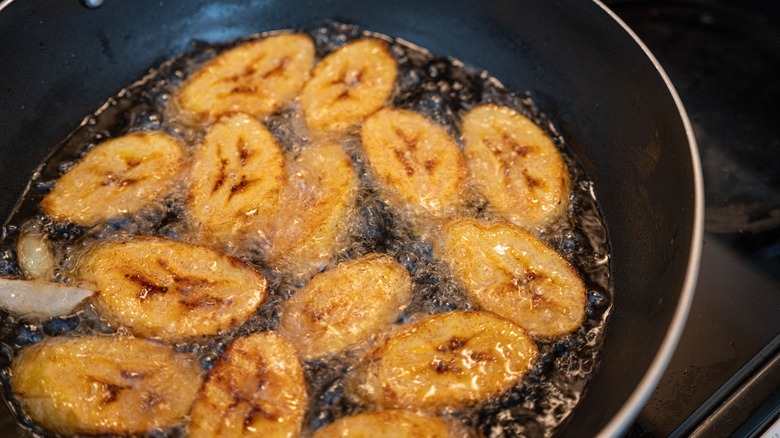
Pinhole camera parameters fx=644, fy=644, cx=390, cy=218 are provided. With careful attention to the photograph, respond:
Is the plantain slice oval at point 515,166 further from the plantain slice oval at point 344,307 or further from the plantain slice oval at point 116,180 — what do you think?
the plantain slice oval at point 116,180

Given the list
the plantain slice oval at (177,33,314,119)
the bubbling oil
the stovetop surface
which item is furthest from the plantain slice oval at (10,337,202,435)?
the stovetop surface

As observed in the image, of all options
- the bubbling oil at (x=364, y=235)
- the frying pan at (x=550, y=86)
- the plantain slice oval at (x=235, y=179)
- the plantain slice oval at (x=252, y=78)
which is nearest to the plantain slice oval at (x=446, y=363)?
the bubbling oil at (x=364, y=235)

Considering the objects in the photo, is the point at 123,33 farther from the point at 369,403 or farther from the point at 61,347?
the point at 369,403

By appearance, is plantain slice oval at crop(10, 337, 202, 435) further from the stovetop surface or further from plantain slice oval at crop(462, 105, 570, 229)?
the stovetop surface

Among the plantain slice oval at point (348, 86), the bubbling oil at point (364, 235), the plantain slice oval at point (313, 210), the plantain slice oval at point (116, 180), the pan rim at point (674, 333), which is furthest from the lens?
the plantain slice oval at point (348, 86)

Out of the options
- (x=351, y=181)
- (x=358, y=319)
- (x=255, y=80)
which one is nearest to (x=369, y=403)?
(x=358, y=319)

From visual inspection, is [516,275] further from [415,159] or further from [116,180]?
[116,180]
